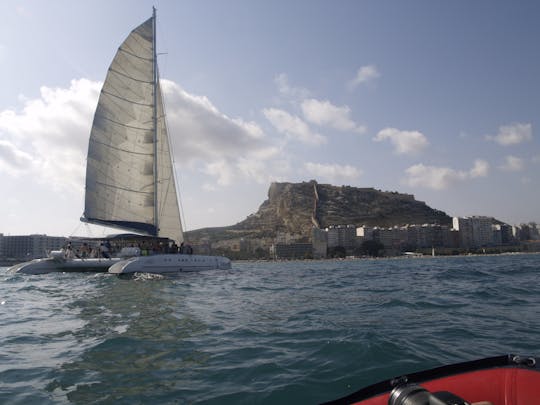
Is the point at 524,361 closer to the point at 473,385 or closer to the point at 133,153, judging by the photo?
the point at 473,385

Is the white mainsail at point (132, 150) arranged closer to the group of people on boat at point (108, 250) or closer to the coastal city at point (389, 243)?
the group of people on boat at point (108, 250)

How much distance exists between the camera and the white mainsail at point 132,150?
102 feet

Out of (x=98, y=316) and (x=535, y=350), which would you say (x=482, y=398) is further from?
(x=98, y=316)

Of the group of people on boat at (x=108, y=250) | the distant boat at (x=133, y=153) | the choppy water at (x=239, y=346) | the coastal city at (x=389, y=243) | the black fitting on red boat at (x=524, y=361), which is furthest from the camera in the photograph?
the coastal city at (x=389, y=243)

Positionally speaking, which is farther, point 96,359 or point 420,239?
point 420,239

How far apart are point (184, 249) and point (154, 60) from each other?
1690cm

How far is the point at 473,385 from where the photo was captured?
10.0 ft

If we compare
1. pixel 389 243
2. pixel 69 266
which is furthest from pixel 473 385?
pixel 389 243

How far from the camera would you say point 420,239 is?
181 meters

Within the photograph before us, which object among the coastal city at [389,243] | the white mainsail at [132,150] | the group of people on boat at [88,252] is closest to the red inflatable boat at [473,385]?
the group of people on boat at [88,252]

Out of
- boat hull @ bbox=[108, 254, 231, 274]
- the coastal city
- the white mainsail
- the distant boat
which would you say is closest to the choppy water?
boat hull @ bbox=[108, 254, 231, 274]

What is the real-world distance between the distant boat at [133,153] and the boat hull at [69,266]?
3957 mm

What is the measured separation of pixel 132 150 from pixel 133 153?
0.84ft

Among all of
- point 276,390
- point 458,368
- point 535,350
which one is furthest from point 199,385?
point 535,350
